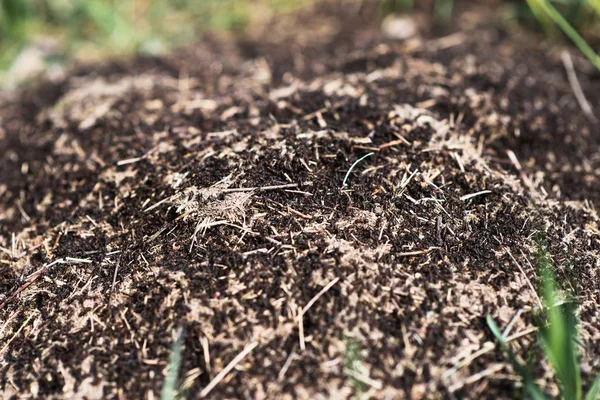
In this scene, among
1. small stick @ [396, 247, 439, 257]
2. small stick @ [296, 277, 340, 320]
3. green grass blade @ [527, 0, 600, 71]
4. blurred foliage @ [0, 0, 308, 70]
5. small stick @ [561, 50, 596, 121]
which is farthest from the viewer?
blurred foliage @ [0, 0, 308, 70]

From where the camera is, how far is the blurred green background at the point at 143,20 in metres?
3.53

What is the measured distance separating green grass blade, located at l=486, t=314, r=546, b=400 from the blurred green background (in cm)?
243

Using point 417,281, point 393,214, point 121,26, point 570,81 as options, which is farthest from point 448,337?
point 121,26

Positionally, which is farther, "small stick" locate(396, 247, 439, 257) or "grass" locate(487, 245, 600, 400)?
"small stick" locate(396, 247, 439, 257)

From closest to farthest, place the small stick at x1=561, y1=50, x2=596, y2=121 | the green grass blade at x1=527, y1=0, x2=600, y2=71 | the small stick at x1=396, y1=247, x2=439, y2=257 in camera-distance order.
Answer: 1. the small stick at x1=396, y1=247, x2=439, y2=257
2. the green grass blade at x1=527, y1=0, x2=600, y2=71
3. the small stick at x1=561, y1=50, x2=596, y2=121

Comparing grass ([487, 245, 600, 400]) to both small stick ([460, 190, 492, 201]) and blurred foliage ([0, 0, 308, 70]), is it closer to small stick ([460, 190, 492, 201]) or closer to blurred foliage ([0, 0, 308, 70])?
small stick ([460, 190, 492, 201])

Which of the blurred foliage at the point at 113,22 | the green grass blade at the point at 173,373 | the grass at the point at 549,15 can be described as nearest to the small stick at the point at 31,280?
the green grass blade at the point at 173,373

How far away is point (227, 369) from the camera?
159 centimetres

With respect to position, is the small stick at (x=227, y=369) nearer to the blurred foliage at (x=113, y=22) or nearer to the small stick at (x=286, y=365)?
the small stick at (x=286, y=365)

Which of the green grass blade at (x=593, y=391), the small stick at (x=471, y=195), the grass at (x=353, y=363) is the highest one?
the small stick at (x=471, y=195)

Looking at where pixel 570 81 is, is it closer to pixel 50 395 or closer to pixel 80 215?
pixel 80 215

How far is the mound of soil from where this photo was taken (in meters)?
1.62

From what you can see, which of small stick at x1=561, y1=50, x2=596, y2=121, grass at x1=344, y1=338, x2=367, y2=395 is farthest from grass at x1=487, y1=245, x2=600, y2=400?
small stick at x1=561, y1=50, x2=596, y2=121

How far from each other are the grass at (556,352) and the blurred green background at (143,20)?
2.36m
